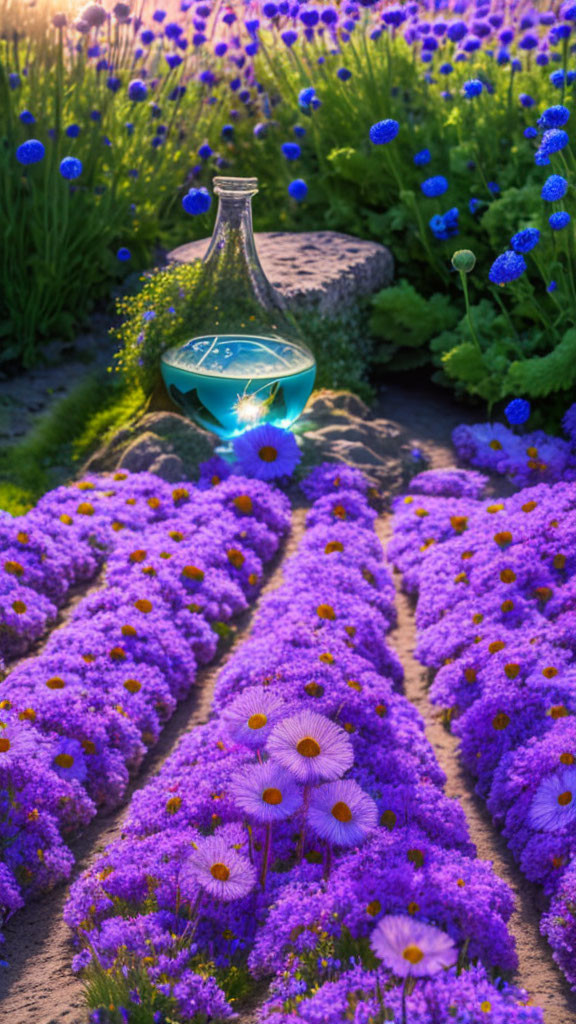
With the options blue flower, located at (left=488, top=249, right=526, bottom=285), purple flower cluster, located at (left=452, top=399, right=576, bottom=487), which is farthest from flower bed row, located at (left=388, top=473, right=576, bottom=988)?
blue flower, located at (left=488, top=249, right=526, bottom=285)

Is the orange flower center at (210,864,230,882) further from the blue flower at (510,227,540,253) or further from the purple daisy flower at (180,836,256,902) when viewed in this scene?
the blue flower at (510,227,540,253)

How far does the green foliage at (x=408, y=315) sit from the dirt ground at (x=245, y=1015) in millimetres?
2417

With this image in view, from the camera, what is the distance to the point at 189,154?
8453 mm

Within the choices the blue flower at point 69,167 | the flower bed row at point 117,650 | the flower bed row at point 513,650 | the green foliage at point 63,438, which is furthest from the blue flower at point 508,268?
the blue flower at point 69,167

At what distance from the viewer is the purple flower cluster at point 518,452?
5664 mm

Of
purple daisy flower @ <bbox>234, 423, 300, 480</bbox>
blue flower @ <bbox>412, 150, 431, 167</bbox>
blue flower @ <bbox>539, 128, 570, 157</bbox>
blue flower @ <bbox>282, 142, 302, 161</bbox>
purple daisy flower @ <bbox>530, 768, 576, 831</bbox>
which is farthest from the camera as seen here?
blue flower @ <bbox>282, 142, 302, 161</bbox>

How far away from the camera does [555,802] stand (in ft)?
10.5

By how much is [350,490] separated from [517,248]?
150 centimetres

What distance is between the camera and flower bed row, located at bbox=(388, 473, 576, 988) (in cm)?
320

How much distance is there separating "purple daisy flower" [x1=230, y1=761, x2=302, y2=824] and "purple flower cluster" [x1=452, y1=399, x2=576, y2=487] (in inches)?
123

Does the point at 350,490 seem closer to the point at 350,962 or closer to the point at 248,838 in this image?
the point at 248,838

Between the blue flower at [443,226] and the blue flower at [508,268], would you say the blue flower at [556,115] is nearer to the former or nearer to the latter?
the blue flower at [508,268]

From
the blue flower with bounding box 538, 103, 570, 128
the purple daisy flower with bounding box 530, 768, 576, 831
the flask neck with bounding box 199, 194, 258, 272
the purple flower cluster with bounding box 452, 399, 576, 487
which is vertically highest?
the blue flower with bounding box 538, 103, 570, 128

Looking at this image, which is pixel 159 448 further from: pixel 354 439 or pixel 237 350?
pixel 354 439
